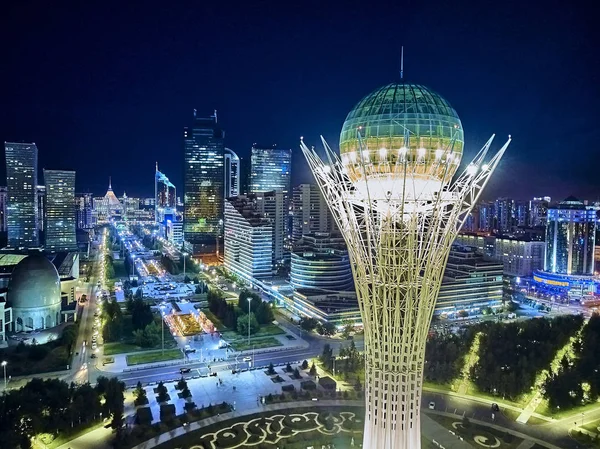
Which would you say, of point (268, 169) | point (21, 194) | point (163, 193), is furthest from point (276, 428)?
point (163, 193)

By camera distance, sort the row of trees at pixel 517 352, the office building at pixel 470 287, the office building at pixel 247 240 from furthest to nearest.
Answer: the office building at pixel 247 240, the office building at pixel 470 287, the row of trees at pixel 517 352

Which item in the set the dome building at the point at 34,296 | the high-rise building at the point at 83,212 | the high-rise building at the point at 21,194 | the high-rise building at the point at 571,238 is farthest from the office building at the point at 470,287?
the high-rise building at the point at 83,212

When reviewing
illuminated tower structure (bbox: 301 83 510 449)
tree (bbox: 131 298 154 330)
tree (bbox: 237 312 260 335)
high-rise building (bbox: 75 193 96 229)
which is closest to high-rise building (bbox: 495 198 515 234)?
tree (bbox: 237 312 260 335)

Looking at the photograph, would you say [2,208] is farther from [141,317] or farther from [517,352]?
[517,352]

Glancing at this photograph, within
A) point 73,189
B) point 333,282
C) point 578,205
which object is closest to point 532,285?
point 578,205

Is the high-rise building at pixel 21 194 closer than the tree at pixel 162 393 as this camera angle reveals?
No

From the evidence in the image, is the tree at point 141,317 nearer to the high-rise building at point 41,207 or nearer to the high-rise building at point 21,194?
the high-rise building at point 21,194
